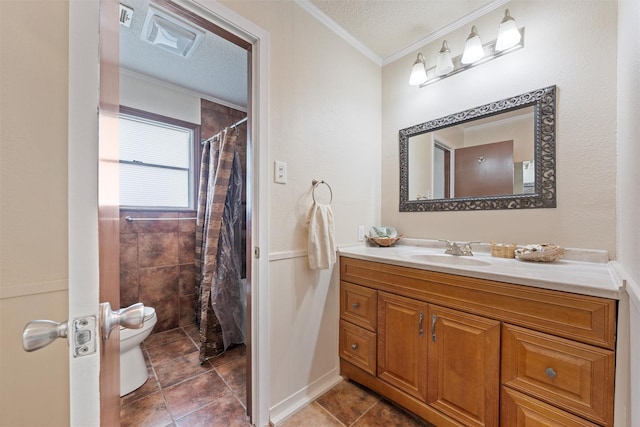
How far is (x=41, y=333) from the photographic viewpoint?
34 centimetres

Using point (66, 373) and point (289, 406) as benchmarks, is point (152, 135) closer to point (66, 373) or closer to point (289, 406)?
point (66, 373)

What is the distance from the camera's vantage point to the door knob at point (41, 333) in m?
0.33

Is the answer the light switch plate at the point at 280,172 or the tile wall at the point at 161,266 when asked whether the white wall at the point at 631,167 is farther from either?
the tile wall at the point at 161,266

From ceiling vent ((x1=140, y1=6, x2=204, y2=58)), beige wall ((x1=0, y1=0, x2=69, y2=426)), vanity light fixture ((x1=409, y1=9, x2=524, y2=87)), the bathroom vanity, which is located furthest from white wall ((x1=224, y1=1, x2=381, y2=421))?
beige wall ((x1=0, y1=0, x2=69, y2=426))

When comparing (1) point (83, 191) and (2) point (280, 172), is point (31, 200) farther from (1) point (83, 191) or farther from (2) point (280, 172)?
(2) point (280, 172)

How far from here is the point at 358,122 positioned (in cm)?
186

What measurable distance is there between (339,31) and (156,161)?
1960 millimetres

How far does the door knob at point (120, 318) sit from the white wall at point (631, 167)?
45.7 inches

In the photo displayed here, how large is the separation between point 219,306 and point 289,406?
910 mm

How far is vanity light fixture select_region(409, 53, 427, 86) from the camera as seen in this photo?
173cm

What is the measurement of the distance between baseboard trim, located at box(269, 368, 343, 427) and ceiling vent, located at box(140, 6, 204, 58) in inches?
94.2

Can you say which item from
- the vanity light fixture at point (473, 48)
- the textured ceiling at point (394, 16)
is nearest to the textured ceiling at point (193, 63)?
the textured ceiling at point (394, 16)

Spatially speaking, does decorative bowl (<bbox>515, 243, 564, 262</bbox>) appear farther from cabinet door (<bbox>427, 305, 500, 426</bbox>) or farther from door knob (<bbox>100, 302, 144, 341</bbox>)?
door knob (<bbox>100, 302, 144, 341</bbox>)

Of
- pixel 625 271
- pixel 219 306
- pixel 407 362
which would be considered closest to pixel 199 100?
pixel 219 306
